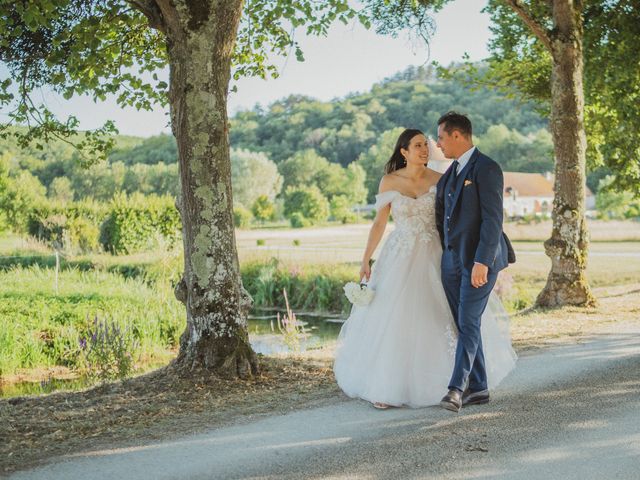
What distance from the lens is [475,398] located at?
5.45 metres

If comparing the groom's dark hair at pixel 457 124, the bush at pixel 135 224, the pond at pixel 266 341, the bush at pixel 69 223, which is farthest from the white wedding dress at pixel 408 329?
the bush at pixel 69 223

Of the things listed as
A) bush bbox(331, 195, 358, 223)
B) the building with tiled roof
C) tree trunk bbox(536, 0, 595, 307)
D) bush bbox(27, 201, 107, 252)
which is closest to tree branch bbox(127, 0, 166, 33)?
tree trunk bbox(536, 0, 595, 307)

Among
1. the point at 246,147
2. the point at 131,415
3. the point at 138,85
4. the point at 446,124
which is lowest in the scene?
the point at 131,415

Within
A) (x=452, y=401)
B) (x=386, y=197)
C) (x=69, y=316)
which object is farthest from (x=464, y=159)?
A: (x=69, y=316)

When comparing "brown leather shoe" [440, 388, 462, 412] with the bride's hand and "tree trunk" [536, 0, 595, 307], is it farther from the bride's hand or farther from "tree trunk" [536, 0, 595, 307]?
"tree trunk" [536, 0, 595, 307]

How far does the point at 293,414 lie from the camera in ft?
18.0

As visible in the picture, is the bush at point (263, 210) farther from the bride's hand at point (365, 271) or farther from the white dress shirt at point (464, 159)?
the white dress shirt at point (464, 159)

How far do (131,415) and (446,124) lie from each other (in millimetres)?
3593

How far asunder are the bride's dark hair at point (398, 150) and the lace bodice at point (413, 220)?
312 millimetres

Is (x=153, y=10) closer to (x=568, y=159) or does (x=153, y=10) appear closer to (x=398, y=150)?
(x=398, y=150)

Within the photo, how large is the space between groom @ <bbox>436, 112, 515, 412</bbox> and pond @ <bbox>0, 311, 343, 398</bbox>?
4.17 metres

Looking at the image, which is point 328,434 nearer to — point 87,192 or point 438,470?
point 438,470

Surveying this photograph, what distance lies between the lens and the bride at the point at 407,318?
5.51 metres

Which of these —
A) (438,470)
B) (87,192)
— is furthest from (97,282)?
(87,192)
